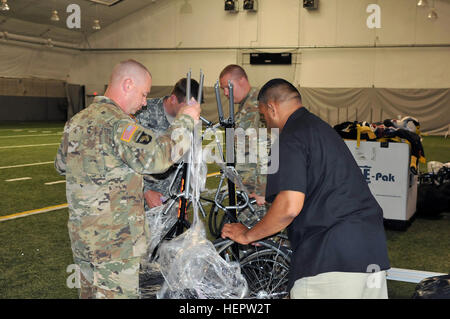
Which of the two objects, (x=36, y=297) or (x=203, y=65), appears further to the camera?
(x=203, y=65)

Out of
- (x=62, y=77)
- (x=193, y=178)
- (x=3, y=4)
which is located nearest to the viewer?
(x=193, y=178)

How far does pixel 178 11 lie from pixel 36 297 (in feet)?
79.0

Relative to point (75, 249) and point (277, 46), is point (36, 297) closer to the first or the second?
point (75, 249)

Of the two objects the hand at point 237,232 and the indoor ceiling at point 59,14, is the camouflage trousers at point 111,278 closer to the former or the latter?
the hand at point 237,232

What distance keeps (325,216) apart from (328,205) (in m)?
0.05

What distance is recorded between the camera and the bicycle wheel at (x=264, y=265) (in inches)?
128

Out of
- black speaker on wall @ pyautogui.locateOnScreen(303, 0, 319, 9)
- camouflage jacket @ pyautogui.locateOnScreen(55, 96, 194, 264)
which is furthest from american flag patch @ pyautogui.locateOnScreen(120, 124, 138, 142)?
black speaker on wall @ pyautogui.locateOnScreen(303, 0, 319, 9)

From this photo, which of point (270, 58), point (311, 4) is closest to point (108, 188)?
point (311, 4)

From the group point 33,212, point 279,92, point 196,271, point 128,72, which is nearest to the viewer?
point 279,92

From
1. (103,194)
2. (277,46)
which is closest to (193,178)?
(103,194)

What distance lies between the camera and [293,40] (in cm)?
2394

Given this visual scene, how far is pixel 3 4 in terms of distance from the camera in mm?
18688

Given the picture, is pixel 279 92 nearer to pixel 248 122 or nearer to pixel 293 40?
pixel 248 122
